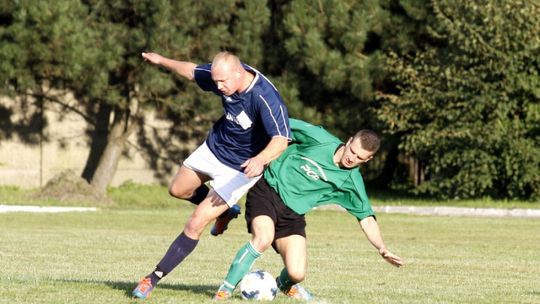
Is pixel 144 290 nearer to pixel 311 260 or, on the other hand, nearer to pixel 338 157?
pixel 338 157

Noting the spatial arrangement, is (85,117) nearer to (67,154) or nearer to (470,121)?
(67,154)

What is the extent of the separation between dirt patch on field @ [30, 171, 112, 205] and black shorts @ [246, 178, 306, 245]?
58.9ft

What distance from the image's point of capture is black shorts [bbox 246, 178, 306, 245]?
29.6ft

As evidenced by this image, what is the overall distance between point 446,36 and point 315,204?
60.0 feet

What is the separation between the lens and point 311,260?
1423cm

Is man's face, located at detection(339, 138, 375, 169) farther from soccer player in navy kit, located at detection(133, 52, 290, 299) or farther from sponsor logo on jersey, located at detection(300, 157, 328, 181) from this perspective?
soccer player in navy kit, located at detection(133, 52, 290, 299)

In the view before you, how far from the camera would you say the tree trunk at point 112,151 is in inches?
1153

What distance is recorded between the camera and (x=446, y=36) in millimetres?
26969

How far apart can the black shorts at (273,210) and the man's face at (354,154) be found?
1.97 ft

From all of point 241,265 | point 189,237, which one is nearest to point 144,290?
point 189,237

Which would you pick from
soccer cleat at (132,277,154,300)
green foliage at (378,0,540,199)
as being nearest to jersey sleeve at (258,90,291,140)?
soccer cleat at (132,277,154,300)

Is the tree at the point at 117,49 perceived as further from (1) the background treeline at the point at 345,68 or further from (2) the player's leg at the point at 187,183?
(2) the player's leg at the point at 187,183

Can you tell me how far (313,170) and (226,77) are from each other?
1114mm

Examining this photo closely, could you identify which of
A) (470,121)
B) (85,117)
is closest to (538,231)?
(470,121)
